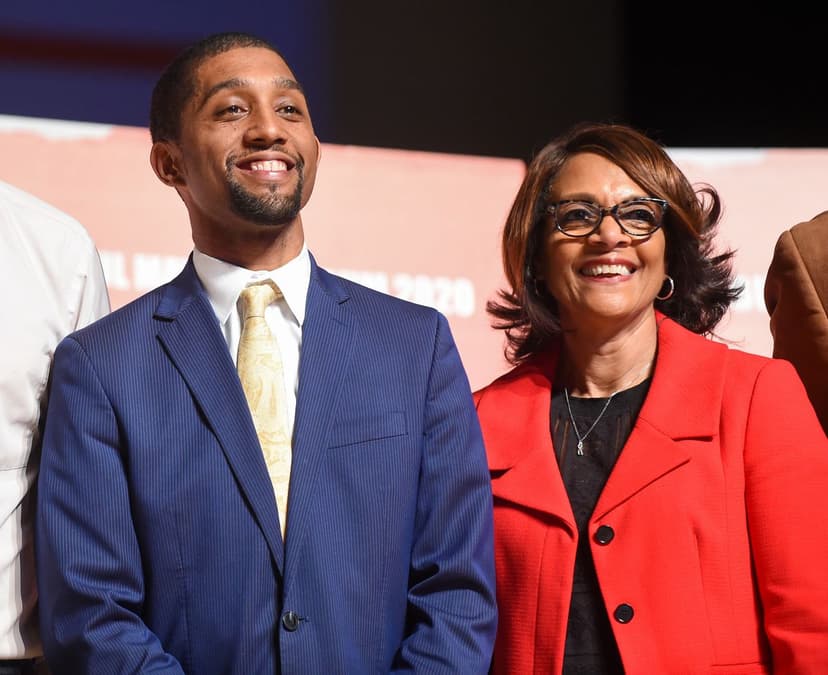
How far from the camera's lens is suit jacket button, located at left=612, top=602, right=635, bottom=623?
6.84 feet

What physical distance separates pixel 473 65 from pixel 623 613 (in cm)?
269

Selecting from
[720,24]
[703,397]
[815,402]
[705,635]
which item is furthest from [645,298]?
[720,24]

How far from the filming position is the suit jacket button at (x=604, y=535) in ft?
7.04

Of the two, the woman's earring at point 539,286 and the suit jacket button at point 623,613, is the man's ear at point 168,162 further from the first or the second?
the suit jacket button at point 623,613

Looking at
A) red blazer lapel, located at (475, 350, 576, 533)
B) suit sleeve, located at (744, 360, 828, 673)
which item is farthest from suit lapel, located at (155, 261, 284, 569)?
suit sleeve, located at (744, 360, 828, 673)

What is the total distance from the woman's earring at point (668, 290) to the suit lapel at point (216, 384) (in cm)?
96

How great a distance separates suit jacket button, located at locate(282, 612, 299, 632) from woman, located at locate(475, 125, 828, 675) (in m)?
0.48

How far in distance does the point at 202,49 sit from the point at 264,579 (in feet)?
3.24

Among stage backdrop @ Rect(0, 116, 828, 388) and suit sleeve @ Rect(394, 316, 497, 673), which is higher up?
stage backdrop @ Rect(0, 116, 828, 388)

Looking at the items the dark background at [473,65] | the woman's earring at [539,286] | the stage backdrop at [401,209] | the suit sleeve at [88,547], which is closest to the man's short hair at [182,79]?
the suit sleeve at [88,547]

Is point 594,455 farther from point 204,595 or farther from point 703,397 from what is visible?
point 204,595

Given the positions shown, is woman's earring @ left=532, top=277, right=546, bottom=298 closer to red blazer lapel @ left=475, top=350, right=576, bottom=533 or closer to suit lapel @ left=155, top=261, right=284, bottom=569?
red blazer lapel @ left=475, top=350, right=576, bottom=533

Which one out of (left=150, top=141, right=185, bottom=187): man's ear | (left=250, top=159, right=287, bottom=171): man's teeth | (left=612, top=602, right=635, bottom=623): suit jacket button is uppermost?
(left=150, top=141, right=185, bottom=187): man's ear

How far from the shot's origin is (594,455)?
90.1 inches
